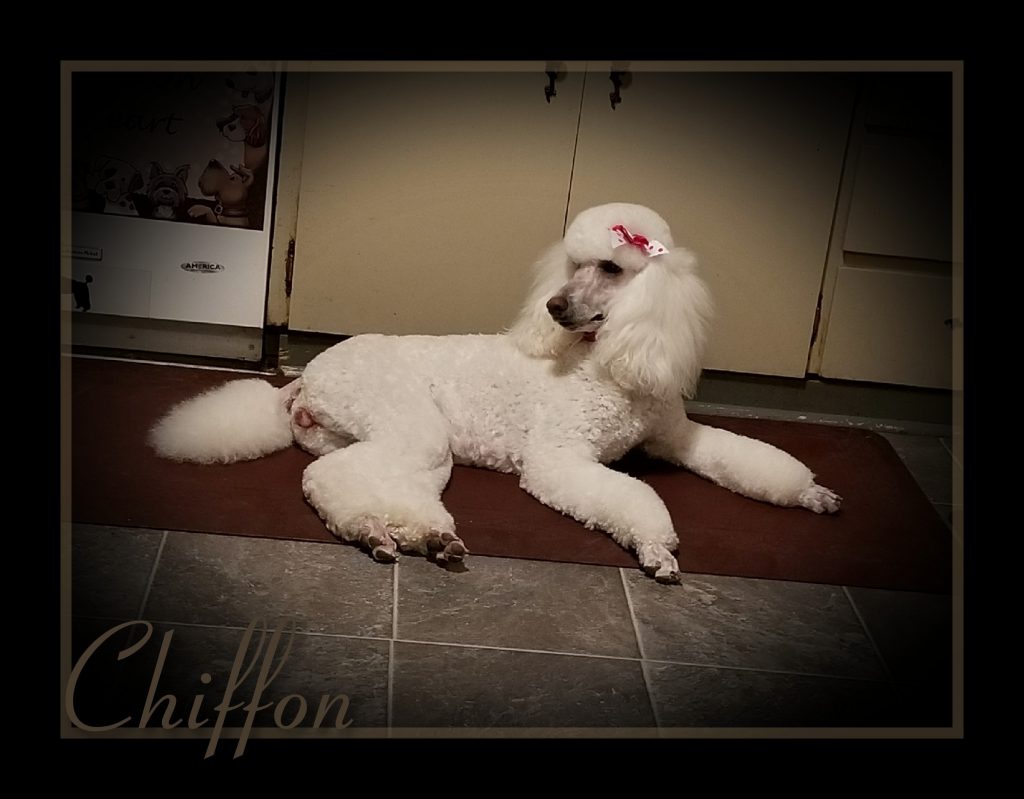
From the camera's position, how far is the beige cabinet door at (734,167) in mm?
2959

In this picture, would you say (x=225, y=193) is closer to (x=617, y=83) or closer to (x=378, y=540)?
(x=617, y=83)

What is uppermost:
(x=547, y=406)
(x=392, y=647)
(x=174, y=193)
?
(x=174, y=193)

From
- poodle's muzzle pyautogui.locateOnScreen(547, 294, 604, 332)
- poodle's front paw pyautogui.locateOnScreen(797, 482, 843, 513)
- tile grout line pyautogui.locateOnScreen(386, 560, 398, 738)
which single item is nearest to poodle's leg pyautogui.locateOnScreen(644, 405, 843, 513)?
poodle's front paw pyautogui.locateOnScreen(797, 482, 843, 513)

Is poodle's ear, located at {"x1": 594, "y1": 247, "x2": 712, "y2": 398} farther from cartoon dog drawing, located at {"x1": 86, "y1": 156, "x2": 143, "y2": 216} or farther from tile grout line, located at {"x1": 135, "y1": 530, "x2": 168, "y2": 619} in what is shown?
cartoon dog drawing, located at {"x1": 86, "y1": 156, "x2": 143, "y2": 216}

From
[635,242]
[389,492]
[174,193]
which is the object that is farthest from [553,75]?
[389,492]

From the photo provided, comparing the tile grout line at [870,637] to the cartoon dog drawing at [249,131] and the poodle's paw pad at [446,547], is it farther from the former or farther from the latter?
the cartoon dog drawing at [249,131]

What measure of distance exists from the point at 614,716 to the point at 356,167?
165 cm

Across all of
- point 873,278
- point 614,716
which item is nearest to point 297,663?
point 614,716

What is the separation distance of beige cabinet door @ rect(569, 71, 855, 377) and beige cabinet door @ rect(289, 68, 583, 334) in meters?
0.12

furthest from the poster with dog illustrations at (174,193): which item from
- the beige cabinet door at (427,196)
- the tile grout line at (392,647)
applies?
the tile grout line at (392,647)

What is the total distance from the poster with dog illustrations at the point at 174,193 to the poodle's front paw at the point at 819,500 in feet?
4.63

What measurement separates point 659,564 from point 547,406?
0.45 metres

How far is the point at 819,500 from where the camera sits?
2.61 meters

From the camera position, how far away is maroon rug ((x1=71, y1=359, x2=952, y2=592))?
7.55 ft
